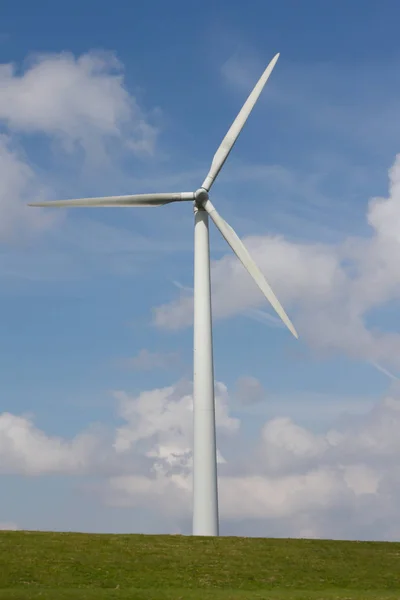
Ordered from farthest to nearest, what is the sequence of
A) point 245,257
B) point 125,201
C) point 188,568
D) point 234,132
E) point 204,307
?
point 234,132 → point 125,201 → point 245,257 → point 204,307 → point 188,568

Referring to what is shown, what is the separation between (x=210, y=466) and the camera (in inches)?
2315

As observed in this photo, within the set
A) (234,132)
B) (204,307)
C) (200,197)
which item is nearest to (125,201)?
(200,197)

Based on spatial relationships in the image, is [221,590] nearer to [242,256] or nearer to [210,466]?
[210,466]

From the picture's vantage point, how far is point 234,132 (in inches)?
2731

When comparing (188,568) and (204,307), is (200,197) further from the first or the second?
(188,568)

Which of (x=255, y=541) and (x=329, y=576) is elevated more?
(x=255, y=541)

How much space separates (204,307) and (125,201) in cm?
1165

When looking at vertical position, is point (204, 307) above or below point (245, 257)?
below

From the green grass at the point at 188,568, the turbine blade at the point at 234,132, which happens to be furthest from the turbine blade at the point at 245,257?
the green grass at the point at 188,568

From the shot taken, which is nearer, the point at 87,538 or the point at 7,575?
the point at 7,575

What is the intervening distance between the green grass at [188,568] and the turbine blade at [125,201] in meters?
25.0

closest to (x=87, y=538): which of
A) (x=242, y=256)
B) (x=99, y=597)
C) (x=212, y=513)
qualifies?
(x=212, y=513)

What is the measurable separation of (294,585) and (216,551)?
665 centimetres

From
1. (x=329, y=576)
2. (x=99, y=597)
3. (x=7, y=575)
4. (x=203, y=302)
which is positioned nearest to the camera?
(x=99, y=597)
